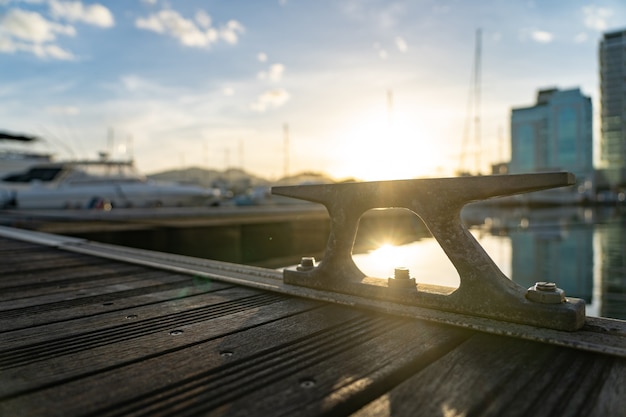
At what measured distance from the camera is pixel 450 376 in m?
1.27

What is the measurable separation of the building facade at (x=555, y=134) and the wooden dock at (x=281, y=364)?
121 m

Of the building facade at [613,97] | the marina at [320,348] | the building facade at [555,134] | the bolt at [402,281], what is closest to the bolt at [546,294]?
the marina at [320,348]

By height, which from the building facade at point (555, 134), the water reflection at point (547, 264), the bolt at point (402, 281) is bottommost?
the water reflection at point (547, 264)

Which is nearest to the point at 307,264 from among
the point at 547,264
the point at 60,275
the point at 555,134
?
the point at 60,275

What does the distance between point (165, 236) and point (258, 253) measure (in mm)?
2335

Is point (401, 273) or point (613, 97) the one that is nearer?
point (401, 273)

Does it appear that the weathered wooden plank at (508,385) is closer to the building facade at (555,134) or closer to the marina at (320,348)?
the marina at (320,348)

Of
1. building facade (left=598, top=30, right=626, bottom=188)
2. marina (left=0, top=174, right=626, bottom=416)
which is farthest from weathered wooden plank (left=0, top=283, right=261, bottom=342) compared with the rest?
building facade (left=598, top=30, right=626, bottom=188)

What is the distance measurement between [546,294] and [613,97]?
455 ft

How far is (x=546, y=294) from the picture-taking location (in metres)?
1.66

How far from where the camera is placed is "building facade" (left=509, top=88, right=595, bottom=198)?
11669 cm

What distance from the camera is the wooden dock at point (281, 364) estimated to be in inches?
43.9

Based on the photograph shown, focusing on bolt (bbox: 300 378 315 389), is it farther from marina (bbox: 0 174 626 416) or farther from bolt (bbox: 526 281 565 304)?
bolt (bbox: 526 281 565 304)

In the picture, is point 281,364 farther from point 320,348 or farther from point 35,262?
point 35,262
